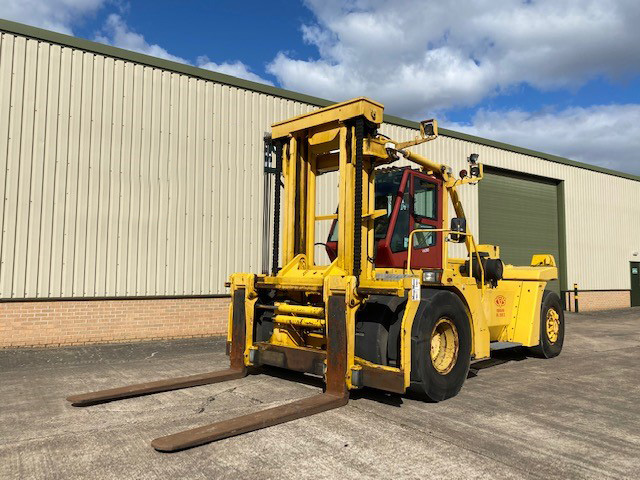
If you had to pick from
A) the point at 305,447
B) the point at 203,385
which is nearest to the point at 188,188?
the point at 203,385

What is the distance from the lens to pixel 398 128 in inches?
663

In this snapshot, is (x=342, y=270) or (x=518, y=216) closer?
(x=342, y=270)

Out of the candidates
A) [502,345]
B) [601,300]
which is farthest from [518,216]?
[502,345]

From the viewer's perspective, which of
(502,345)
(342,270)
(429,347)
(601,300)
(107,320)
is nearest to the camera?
(429,347)

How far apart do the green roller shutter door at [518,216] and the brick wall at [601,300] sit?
136 centimetres

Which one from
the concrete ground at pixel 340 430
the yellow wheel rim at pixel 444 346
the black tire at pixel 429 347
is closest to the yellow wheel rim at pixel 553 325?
the concrete ground at pixel 340 430

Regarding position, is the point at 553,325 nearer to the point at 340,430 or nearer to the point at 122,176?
the point at 340,430

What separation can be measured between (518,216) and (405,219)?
1588cm

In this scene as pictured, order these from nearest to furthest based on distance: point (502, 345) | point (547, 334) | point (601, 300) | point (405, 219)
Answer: point (405, 219)
point (502, 345)
point (547, 334)
point (601, 300)

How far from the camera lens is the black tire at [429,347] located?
5715 millimetres

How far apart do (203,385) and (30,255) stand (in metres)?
5.91

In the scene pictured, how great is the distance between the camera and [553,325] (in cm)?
992

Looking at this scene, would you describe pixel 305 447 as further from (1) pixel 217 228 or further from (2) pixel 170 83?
(2) pixel 170 83

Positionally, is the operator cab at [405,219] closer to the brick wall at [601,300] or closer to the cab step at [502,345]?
the cab step at [502,345]
